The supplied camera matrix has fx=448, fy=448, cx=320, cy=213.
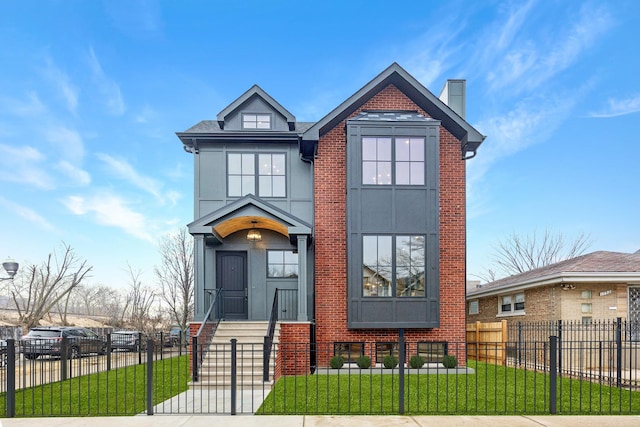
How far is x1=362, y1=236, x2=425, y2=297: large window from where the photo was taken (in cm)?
1245

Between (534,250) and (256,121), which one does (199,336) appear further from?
(534,250)

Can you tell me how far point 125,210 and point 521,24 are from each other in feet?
101

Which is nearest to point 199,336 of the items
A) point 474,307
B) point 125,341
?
point 125,341

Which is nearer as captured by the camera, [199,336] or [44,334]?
[199,336]

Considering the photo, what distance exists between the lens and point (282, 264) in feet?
45.9

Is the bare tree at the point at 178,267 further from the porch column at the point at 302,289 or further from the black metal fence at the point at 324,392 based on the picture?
the porch column at the point at 302,289

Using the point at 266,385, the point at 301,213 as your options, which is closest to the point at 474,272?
the point at 301,213

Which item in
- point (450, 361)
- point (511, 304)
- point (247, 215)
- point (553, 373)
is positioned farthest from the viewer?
point (511, 304)

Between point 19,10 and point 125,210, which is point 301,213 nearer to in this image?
point 19,10

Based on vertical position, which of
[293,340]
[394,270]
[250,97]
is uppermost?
[250,97]

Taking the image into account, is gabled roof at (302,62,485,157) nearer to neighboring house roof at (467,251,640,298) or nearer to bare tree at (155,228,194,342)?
neighboring house roof at (467,251,640,298)

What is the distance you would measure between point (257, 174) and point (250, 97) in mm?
2562

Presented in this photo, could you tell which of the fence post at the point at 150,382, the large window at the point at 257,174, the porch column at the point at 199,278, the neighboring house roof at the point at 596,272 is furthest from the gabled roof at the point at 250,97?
the neighboring house roof at the point at 596,272

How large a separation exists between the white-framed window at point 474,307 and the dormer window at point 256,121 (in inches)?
514
